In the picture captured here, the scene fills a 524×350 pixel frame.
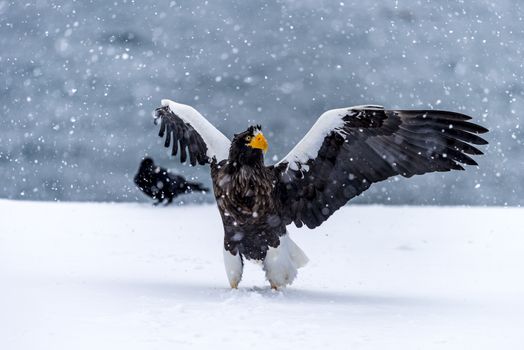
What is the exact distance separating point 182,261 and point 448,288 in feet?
9.15

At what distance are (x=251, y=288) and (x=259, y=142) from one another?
134 centimetres

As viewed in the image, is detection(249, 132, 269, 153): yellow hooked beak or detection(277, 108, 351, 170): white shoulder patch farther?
detection(277, 108, 351, 170): white shoulder patch

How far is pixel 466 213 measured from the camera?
13.0 metres

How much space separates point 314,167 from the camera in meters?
5.33

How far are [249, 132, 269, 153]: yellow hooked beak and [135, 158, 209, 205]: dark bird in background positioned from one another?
8.64 metres

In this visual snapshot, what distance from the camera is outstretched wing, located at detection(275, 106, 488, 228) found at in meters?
5.00

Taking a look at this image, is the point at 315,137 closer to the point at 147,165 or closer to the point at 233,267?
the point at 233,267

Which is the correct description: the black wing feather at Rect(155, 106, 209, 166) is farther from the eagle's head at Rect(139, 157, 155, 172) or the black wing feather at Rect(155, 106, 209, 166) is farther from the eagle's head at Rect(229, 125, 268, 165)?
the eagle's head at Rect(139, 157, 155, 172)

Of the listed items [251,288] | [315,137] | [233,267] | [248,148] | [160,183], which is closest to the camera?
[248,148]

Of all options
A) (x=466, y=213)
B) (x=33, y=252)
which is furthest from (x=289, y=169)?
(x=466, y=213)

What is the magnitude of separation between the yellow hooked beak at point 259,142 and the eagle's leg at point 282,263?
0.85 m

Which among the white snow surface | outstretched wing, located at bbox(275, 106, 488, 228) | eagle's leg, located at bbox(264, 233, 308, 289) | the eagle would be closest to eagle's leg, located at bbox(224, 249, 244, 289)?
the eagle

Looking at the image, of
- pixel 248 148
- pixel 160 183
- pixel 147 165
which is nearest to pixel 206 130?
pixel 248 148

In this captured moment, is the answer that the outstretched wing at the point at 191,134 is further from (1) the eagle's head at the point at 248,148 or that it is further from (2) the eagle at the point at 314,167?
(1) the eagle's head at the point at 248,148
